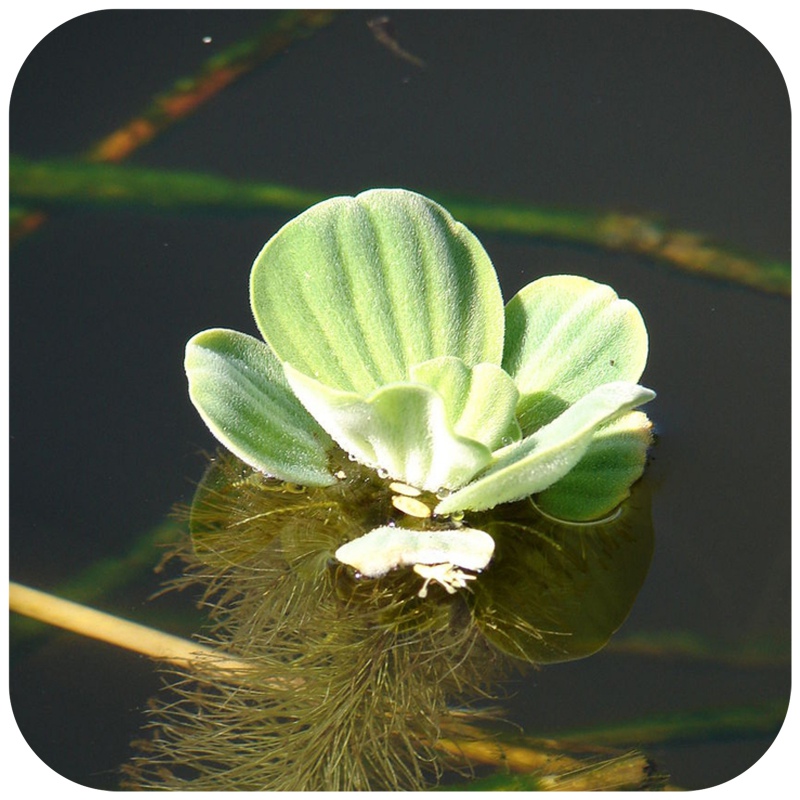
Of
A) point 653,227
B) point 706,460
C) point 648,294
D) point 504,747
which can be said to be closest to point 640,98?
point 653,227

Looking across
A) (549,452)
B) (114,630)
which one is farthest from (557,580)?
(114,630)

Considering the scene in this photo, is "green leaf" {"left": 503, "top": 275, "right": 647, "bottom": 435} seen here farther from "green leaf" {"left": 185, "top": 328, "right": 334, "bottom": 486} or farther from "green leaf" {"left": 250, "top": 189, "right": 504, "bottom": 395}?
"green leaf" {"left": 185, "top": 328, "right": 334, "bottom": 486}

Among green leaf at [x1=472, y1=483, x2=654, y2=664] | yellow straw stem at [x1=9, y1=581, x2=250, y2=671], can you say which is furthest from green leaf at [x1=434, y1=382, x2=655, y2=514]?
yellow straw stem at [x1=9, y1=581, x2=250, y2=671]

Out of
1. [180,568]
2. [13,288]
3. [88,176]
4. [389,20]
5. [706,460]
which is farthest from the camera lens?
[389,20]

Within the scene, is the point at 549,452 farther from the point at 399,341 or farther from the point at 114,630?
the point at 114,630

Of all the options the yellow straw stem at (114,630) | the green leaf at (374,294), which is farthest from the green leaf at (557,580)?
the yellow straw stem at (114,630)

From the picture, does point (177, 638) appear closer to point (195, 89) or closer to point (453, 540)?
point (453, 540)
